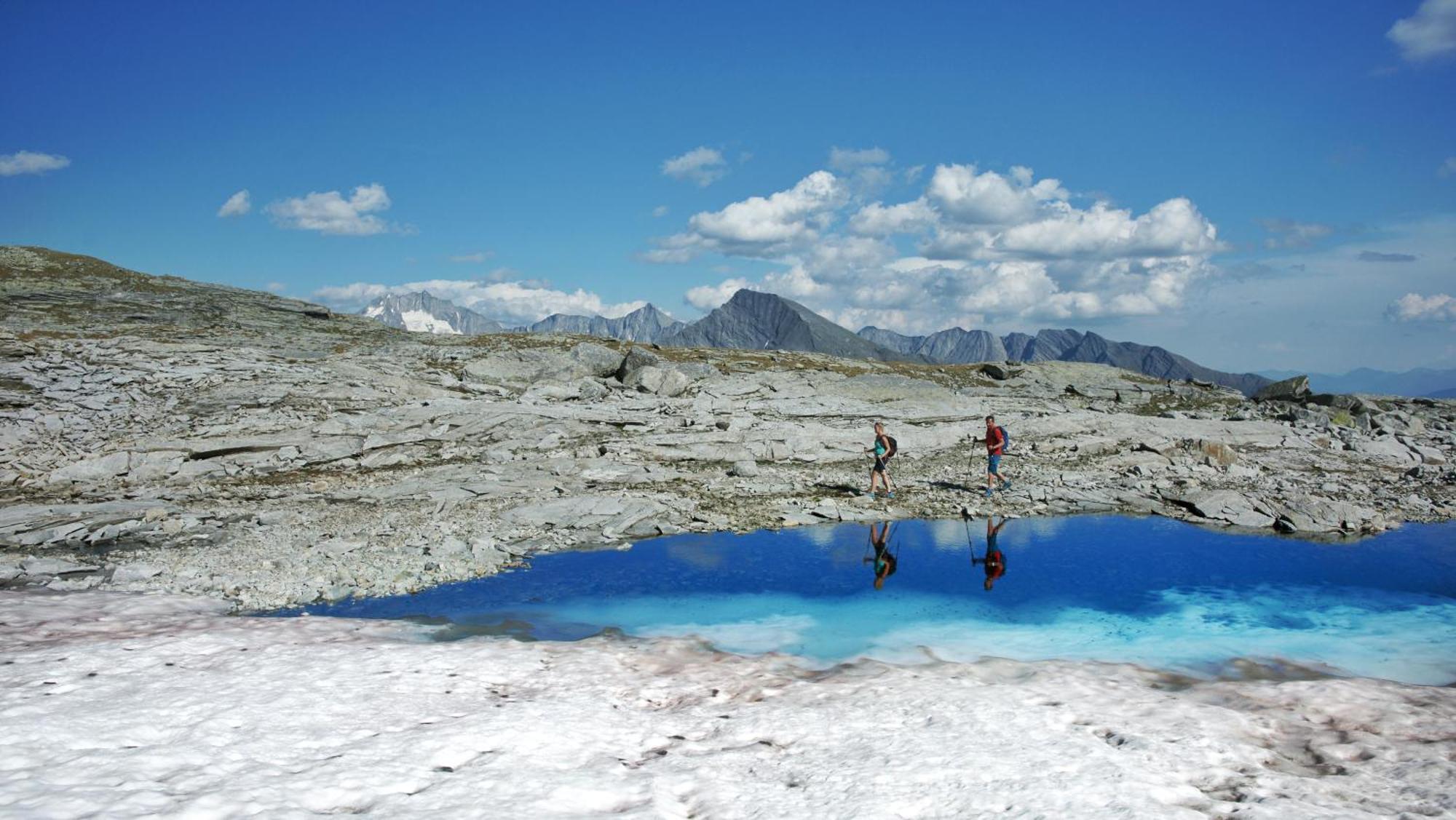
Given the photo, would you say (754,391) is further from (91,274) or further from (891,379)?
(91,274)

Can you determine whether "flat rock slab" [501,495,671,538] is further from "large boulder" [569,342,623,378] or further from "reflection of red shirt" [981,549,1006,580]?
"large boulder" [569,342,623,378]

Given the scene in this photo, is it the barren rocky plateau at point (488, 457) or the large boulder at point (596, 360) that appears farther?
the large boulder at point (596, 360)

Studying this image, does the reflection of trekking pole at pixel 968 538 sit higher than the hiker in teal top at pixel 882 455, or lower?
lower

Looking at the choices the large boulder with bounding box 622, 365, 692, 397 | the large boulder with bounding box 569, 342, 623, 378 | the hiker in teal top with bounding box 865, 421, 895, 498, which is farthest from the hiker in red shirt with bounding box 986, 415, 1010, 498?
the large boulder with bounding box 569, 342, 623, 378

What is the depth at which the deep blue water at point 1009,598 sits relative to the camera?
58.2 feet

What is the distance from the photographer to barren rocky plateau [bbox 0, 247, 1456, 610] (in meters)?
23.7

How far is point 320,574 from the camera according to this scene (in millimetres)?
21172

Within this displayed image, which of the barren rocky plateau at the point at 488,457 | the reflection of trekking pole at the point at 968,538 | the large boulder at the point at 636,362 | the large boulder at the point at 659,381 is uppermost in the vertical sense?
the large boulder at the point at 636,362

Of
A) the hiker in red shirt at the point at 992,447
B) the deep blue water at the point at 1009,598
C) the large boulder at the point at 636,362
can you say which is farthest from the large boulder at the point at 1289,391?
the large boulder at the point at 636,362

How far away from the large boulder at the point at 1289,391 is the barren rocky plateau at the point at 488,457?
646 centimetres

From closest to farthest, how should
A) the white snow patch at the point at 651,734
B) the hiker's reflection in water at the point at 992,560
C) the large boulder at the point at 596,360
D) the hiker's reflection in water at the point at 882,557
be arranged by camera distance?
the white snow patch at the point at 651,734 → the hiker's reflection in water at the point at 992,560 → the hiker's reflection in water at the point at 882,557 → the large boulder at the point at 596,360

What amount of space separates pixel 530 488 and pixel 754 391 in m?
28.0

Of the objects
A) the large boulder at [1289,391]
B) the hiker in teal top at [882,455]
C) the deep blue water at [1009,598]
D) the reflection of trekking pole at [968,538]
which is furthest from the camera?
the large boulder at [1289,391]

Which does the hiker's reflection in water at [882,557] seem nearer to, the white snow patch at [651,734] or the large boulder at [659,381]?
the white snow patch at [651,734]
